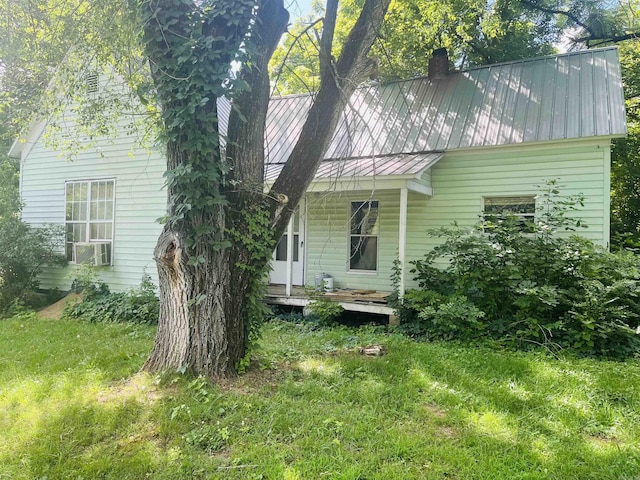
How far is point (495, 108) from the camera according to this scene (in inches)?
320

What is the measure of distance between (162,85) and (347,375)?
11.3 ft

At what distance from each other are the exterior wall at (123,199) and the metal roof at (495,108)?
2.79m

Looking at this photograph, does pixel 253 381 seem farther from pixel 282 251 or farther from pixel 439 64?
pixel 439 64

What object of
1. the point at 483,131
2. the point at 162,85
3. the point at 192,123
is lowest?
the point at 192,123

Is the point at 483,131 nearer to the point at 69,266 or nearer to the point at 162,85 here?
the point at 162,85

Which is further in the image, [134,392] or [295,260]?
[295,260]

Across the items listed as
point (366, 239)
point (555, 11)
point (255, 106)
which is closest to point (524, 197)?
point (366, 239)

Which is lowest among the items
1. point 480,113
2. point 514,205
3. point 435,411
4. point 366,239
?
point 435,411

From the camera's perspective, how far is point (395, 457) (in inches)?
109

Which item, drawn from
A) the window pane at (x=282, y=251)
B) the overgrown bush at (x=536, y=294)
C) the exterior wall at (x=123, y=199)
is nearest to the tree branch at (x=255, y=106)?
the overgrown bush at (x=536, y=294)

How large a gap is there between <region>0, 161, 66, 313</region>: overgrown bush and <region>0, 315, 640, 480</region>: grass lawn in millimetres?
4857

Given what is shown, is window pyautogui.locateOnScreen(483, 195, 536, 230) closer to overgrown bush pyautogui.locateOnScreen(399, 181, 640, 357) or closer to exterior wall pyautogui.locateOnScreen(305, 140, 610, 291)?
exterior wall pyautogui.locateOnScreen(305, 140, 610, 291)

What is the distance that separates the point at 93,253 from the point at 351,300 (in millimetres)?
6134

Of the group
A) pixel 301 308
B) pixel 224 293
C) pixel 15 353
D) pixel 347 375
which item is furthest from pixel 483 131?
pixel 15 353
